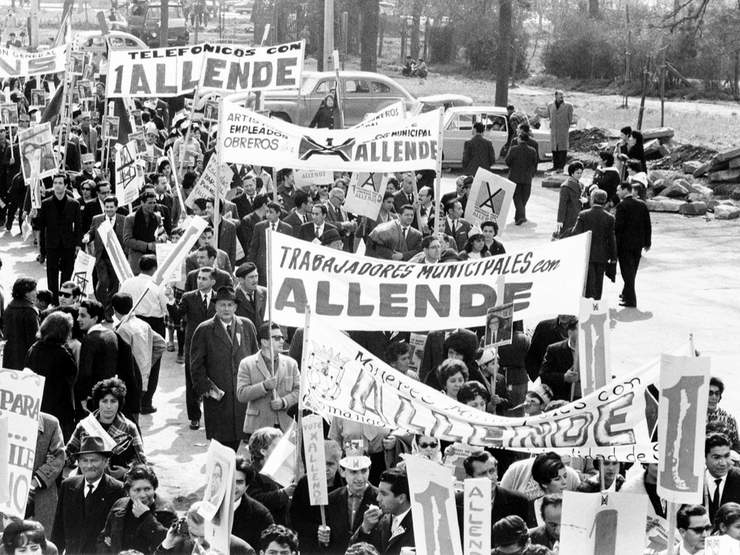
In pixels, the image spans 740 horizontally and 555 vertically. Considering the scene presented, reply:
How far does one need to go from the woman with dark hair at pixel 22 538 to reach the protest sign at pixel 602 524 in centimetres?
255

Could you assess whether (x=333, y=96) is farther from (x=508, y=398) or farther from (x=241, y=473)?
(x=241, y=473)

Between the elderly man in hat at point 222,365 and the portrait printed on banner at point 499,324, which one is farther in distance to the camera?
the elderly man in hat at point 222,365

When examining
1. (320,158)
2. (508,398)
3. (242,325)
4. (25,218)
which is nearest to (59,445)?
(242,325)

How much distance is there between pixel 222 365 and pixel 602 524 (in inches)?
206

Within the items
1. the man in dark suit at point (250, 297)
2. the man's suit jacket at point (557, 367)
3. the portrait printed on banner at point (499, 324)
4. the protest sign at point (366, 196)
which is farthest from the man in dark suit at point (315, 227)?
the portrait printed on banner at point (499, 324)

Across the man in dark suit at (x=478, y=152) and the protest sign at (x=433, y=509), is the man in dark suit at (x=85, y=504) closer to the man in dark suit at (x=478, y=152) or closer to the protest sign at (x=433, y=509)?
the protest sign at (x=433, y=509)

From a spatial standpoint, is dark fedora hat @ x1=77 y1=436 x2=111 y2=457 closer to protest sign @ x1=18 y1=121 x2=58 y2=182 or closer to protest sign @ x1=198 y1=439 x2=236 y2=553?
protest sign @ x1=198 y1=439 x2=236 y2=553

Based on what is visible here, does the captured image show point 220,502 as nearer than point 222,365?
Yes

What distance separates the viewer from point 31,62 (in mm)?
25078

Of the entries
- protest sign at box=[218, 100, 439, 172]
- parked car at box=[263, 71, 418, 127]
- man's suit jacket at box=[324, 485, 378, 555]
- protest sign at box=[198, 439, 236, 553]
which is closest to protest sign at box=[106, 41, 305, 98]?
protest sign at box=[218, 100, 439, 172]

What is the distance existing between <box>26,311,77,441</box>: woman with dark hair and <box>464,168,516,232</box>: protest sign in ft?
22.8

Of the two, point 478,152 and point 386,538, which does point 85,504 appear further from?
point 478,152

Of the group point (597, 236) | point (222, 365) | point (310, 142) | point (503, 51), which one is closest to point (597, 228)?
point (597, 236)

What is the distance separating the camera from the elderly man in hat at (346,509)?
903 centimetres
